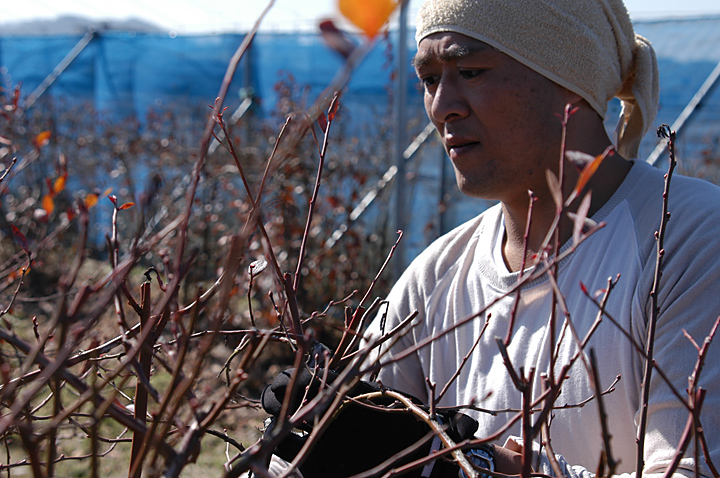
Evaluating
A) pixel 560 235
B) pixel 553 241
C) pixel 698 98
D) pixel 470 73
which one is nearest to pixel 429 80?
pixel 470 73

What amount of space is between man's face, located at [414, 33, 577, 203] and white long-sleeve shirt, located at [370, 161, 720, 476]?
245mm

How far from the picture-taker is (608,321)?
149cm

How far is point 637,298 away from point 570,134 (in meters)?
0.56

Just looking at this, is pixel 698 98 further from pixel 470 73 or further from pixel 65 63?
pixel 65 63

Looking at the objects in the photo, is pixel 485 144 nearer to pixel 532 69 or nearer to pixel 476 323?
pixel 532 69

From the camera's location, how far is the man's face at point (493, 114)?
1.69 m

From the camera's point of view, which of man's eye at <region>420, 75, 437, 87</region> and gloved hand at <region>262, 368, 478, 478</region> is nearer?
gloved hand at <region>262, 368, 478, 478</region>

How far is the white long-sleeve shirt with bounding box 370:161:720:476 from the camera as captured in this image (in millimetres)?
1297

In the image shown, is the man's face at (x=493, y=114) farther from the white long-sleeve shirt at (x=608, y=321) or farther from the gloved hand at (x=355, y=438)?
the gloved hand at (x=355, y=438)

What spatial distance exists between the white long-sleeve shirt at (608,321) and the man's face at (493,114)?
0.80 feet

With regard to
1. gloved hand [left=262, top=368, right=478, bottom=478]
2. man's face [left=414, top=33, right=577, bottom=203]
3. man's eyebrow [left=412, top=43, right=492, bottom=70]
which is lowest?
gloved hand [left=262, top=368, right=478, bottom=478]

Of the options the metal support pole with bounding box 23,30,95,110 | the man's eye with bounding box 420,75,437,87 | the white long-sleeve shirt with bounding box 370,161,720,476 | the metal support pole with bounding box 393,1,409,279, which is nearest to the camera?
the white long-sleeve shirt with bounding box 370,161,720,476

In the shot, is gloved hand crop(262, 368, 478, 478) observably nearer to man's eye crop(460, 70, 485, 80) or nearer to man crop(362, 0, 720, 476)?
man crop(362, 0, 720, 476)

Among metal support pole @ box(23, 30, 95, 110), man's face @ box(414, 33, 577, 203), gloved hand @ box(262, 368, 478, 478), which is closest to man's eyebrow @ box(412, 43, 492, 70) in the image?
man's face @ box(414, 33, 577, 203)
